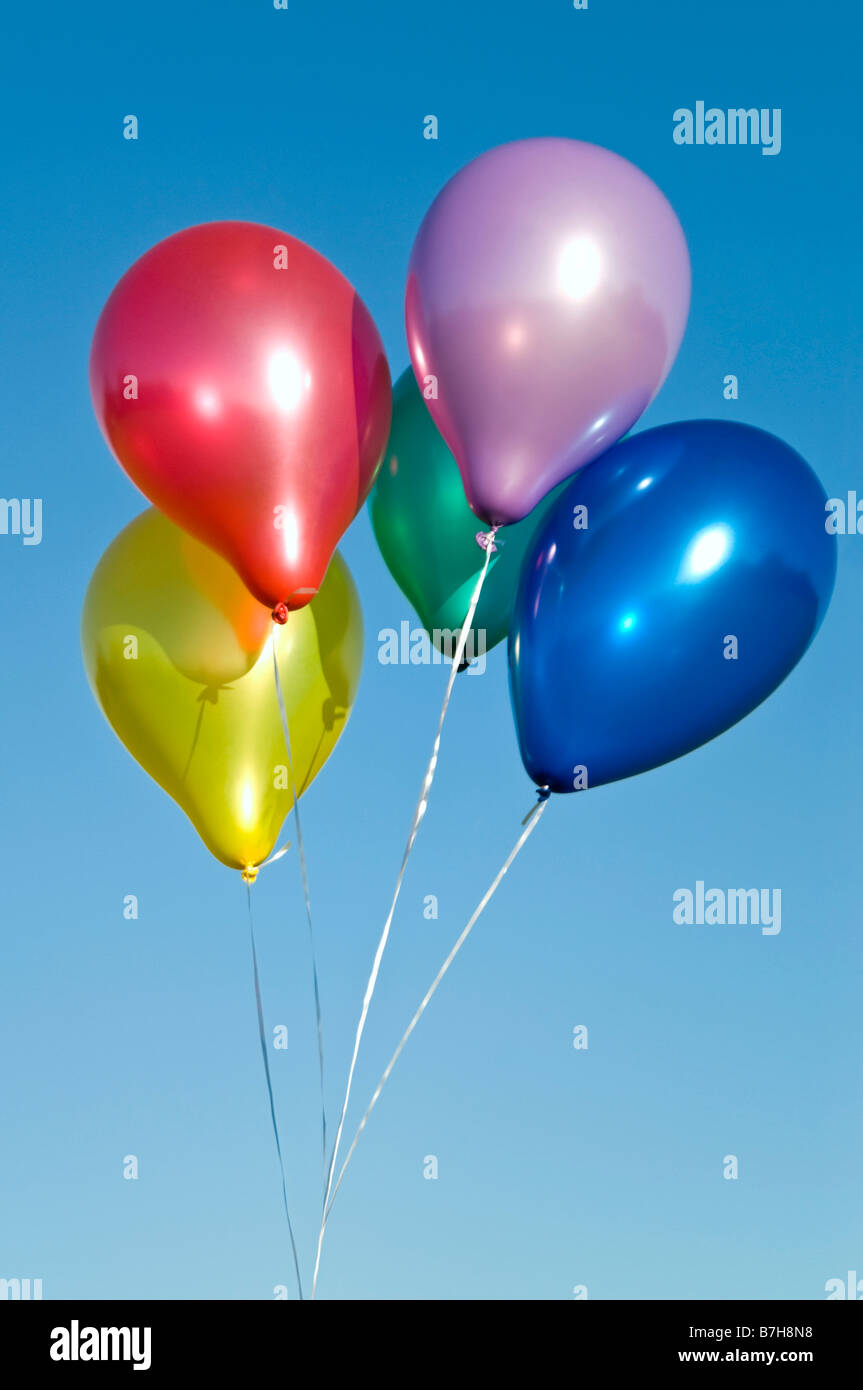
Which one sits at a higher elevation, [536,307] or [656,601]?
[536,307]

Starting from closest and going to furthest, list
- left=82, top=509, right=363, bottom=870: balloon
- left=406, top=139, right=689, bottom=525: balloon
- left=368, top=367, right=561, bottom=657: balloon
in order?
left=406, top=139, right=689, bottom=525: balloon, left=82, top=509, right=363, bottom=870: balloon, left=368, top=367, right=561, bottom=657: balloon

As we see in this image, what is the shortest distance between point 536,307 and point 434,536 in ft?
3.47

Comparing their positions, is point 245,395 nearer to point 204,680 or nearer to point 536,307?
point 536,307

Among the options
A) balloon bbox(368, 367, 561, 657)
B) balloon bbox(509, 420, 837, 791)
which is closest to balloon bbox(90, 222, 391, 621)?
balloon bbox(368, 367, 561, 657)

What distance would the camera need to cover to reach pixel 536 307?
14.8ft

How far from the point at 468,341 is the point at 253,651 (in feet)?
4.16

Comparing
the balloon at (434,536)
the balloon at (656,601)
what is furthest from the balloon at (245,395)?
the balloon at (656,601)

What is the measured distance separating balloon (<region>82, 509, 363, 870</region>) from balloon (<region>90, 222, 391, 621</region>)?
380 mm

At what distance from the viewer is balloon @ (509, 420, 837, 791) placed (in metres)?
4.61

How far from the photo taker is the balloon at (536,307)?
14.9ft

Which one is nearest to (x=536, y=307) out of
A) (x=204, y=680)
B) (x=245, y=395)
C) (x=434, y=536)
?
(x=245, y=395)

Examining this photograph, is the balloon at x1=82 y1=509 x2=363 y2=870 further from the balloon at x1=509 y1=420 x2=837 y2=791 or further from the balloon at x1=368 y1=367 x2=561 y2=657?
the balloon at x1=509 y1=420 x2=837 y2=791
